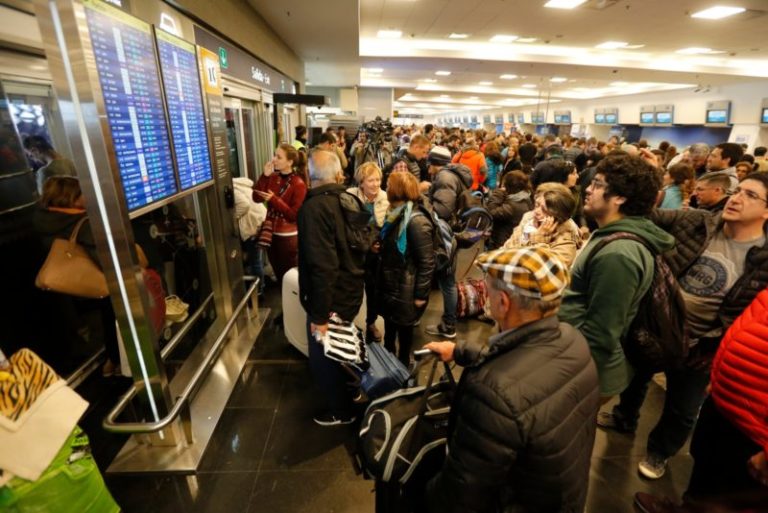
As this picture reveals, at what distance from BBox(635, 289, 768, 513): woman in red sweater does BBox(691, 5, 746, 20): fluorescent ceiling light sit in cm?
750

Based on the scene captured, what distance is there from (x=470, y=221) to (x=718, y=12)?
6.53 meters

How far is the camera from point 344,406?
8.34 feet

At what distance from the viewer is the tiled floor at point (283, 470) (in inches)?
81.6

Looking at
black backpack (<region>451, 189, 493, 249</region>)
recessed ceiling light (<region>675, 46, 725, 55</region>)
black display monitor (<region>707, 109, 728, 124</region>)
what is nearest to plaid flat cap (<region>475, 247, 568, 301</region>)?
black backpack (<region>451, 189, 493, 249</region>)

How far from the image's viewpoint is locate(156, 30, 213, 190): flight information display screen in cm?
229

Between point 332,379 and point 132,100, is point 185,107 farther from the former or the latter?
point 332,379

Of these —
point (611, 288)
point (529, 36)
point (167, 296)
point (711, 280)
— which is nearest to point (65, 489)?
point (167, 296)

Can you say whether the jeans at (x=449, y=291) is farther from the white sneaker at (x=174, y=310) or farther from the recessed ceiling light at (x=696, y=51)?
the recessed ceiling light at (x=696, y=51)

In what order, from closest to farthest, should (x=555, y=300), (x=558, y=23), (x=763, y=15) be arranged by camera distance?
(x=555, y=300), (x=763, y=15), (x=558, y=23)

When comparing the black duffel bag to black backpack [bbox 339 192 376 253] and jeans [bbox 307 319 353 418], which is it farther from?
black backpack [bbox 339 192 376 253]

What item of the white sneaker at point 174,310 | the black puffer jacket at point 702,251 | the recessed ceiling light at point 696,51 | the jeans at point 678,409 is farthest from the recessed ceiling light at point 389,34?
the jeans at point 678,409

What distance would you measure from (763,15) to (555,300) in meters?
9.04

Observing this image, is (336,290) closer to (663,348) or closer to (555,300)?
(555,300)

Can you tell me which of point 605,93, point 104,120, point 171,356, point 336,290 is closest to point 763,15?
point 336,290
